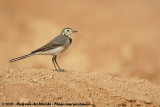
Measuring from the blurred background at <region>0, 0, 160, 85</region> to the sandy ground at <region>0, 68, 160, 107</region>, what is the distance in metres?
8.91

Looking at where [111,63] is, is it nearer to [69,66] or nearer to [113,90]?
[69,66]

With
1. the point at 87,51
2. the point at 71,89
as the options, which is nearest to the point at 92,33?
the point at 87,51

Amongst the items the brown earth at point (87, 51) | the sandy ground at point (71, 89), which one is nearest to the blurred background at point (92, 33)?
the brown earth at point (87, 51)

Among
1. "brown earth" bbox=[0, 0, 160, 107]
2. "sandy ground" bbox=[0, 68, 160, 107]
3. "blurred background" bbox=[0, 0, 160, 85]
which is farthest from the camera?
"blurred background" bbox=[0, 0, 160, 85]

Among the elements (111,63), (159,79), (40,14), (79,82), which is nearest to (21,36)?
(40,14)

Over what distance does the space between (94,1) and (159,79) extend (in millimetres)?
9714

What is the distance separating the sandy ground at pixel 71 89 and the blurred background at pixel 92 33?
29.2 ft

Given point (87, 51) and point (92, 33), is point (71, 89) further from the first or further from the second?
point (92, 33)

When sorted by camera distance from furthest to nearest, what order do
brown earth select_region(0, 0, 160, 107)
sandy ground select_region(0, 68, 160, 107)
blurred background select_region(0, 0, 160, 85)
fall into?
blurred background select_region(0, 0, 160, 85) < brown earth select_region(0, 0, 160, 107) < sandy ground select_region(0, 68, 160, 107)

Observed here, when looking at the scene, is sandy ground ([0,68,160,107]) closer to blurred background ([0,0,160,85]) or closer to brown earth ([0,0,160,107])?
brown earth ([0,0,160,107])

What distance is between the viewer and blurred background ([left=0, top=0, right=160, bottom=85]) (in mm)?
20969

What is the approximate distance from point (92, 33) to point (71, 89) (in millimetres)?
14481

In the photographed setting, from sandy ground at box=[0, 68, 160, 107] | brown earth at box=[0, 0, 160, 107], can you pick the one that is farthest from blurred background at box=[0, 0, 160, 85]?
sandy ground at box=[0, 68, 160, 107]

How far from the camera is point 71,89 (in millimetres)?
9734
